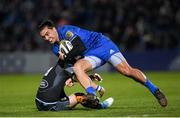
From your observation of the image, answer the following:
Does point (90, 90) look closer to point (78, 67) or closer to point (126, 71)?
point (78, 67)

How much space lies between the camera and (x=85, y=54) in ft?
41.6

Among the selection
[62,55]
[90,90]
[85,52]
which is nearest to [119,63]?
[85,52]

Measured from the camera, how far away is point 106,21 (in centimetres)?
2761

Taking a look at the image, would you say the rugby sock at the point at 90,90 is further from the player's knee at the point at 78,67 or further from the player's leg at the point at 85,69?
the player's knee at the point at 78,67

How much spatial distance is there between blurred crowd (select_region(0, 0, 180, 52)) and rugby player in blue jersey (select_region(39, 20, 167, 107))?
14479 mm

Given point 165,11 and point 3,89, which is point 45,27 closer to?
point 3,89

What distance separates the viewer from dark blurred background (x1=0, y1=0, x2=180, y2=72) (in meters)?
27.1

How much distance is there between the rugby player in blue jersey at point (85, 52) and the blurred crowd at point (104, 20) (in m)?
14.5

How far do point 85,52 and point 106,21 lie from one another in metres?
15.0

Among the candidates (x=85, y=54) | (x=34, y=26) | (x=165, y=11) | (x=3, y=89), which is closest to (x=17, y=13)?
(x=34, y=26)

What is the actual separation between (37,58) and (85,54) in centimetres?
1608

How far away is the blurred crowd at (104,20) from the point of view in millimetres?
27109

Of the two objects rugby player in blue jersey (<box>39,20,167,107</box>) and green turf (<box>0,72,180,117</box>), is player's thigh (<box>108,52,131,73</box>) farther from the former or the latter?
green turf (<box>0,72,180,117</box>)

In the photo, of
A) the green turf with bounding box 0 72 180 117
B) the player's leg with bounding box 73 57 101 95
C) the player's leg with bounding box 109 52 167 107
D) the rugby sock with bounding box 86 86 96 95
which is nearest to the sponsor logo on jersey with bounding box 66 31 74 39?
the player's leg with bounding box 73 57 101 95
